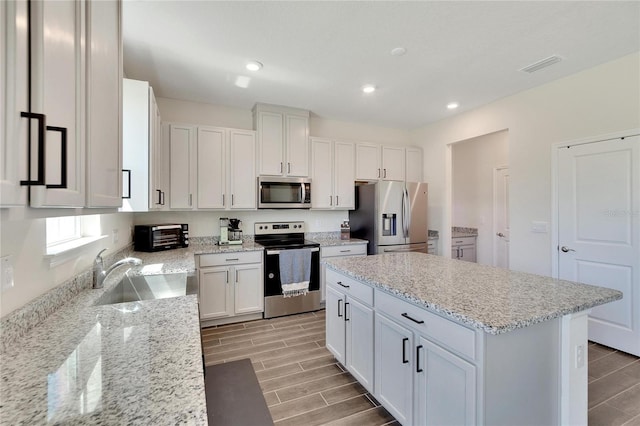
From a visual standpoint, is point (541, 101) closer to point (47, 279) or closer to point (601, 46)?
point (601, 46)

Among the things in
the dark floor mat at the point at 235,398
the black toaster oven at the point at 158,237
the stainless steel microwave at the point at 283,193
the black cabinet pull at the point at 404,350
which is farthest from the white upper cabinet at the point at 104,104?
the stainless steel microwave at the point at 283,193

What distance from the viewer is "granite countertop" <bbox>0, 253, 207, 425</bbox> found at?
0.66 metres

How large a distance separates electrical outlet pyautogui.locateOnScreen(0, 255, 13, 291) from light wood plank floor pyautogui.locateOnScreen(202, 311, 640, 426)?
156cm

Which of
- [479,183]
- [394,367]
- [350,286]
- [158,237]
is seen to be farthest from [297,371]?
[479,183]

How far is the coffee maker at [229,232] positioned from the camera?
3586 mm

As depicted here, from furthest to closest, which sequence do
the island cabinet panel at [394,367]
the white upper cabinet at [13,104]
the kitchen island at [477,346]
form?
the island cabinet panel at [394,367] < the kitchen island at [477,346] < the white upper cabinet at [13,104]

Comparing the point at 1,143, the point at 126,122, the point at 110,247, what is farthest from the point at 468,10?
the point at 110,247

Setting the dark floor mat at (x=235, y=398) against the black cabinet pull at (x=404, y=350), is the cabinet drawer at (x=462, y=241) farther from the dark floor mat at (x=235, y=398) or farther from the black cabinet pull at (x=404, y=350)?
the dark floor mat at (x=235, y=398)

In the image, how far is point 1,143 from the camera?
0.54 meters

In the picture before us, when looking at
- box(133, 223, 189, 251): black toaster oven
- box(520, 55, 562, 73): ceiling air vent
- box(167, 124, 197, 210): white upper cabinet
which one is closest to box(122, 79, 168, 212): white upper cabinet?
box(133, 223, 189, 251): black toaster oven

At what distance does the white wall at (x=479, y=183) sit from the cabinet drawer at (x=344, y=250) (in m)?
2.63

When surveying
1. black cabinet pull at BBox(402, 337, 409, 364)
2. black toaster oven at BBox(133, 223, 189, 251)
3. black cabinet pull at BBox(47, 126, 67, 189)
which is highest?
black cabinet pull at BBox(47, 126, 67, 189)

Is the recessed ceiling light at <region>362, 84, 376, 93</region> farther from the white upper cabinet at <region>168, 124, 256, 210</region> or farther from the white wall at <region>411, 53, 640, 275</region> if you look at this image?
the white wall at <region>411, 53, 640, 275</region>

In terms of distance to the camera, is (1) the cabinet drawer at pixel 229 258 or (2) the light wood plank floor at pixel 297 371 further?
(1) the cabinet drawer at pixel 229 258
